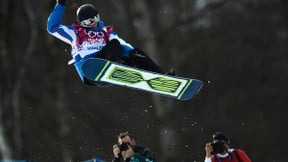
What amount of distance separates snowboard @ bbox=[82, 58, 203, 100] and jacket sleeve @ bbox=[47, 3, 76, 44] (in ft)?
1.30

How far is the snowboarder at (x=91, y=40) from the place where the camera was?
10.1 metres

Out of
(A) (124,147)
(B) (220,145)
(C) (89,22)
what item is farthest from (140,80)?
(B) (220,145)

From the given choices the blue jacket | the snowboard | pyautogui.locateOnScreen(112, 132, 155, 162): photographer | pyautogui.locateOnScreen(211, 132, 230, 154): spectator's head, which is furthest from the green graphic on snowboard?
pyautogui.locateOnScreen(211, 132, 230, 154): spectator's head

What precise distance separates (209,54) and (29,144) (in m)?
5.45

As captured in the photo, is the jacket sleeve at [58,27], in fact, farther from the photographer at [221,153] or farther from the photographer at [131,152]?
the photographer at [221,153]

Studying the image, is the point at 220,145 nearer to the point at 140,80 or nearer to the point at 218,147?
the point at 218,147

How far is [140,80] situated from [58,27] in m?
0.99

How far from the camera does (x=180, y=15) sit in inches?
896

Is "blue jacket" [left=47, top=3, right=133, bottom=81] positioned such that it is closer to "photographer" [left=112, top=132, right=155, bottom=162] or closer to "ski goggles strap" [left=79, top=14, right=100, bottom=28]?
"ski goggles strap" [left=79, top=14, right=100, bottom=28]

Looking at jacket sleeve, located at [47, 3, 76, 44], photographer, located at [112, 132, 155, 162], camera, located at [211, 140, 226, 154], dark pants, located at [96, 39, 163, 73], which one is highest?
jacket sleeve, located at [47, 3, 76, 44]

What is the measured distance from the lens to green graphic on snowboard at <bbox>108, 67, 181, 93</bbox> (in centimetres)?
1017

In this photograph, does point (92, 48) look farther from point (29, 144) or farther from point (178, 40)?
point (178, 40)

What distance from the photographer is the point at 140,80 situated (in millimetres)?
10312

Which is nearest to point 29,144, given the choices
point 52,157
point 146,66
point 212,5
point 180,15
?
point 52,157
